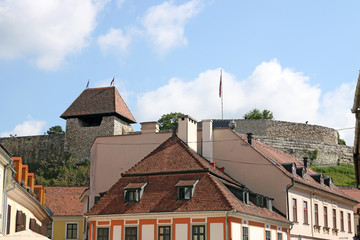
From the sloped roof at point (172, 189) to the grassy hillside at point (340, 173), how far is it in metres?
36.6

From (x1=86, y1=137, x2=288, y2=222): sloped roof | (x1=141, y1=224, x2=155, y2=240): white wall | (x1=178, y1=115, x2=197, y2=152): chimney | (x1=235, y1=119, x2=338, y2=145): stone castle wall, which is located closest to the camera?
(x1=86, y1=137, x2=288, y2=222): sloped roof

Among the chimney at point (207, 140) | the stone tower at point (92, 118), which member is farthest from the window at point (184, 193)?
the stone tower at point (92, 118)

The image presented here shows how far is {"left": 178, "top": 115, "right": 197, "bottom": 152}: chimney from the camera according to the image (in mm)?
30953

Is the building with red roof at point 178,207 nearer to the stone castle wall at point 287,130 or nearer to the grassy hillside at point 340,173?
the grassy hillside at point 340,173

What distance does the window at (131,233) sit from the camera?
2556 centimetres

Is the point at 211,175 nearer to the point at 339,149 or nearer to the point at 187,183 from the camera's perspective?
the point at 187,183

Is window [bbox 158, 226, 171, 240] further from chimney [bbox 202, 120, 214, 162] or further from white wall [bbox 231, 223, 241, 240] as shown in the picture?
chimney [bbox 202, 120, 214, 162]

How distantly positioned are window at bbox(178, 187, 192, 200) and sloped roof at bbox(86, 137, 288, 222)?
19 centimetres

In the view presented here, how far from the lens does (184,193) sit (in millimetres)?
25219

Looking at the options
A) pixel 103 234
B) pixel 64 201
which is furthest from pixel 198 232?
pixel 64 201

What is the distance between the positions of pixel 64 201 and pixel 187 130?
645 inches

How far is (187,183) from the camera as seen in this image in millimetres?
25500

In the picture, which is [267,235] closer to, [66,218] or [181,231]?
[181,231]

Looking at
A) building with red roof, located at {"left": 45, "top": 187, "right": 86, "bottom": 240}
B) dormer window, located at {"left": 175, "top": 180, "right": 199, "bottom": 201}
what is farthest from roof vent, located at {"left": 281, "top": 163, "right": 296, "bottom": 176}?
building with red roof, located at {"left": 45, "top": 187, "right": 86, "bottom": 240}
